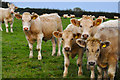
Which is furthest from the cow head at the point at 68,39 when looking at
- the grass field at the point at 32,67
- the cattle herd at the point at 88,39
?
the grass field at the point at 32,67

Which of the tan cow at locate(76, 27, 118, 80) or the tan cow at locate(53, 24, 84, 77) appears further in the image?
the tan cow at locate(53, 24, 84, 77)

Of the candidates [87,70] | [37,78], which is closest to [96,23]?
[87,70]

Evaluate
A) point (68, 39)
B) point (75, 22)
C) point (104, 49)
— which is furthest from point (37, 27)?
point (104, 49)

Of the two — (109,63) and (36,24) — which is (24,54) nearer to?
(36,24)

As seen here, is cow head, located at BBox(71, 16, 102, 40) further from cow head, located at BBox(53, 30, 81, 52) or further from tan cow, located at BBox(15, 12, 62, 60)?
→ tan cow, located at BBox(15, 12, 62, 60)

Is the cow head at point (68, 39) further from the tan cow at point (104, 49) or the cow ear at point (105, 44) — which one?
the cow ear at point (105, 44)

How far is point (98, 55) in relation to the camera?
6676 millimetres

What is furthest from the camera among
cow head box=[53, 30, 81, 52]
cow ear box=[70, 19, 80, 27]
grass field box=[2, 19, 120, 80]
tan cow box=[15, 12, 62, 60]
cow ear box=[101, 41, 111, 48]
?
tan cow box=[15, 12, 62, 60]

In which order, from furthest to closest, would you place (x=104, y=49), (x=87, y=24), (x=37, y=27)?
(x=37, y=27)
(x=87, y=24)
(x=104, y=49)

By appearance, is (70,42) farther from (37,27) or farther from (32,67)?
(37,27)

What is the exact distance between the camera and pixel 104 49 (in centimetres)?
684

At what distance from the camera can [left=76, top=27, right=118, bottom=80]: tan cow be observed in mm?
6570

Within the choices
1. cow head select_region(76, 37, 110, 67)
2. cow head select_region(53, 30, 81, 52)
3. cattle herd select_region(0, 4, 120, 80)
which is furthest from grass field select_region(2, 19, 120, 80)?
cow head select_region(76, 37, 110, 67)

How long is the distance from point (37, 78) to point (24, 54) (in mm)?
4625
